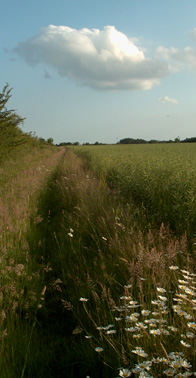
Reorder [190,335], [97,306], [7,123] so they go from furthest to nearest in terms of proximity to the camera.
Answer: [7,123] → [97,306] → [190,335]

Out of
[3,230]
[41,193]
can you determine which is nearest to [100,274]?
[3,230]

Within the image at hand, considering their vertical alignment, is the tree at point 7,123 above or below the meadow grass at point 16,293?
above

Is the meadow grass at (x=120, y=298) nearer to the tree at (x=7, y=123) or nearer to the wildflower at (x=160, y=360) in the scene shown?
the wildflower at (x=160, y=360)

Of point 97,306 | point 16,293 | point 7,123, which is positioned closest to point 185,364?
point 97,306

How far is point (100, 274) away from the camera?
3709 mm

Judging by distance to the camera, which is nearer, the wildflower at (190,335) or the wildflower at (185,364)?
the wildflower at (185,364)

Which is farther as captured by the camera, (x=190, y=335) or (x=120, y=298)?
(x=120, y=298)

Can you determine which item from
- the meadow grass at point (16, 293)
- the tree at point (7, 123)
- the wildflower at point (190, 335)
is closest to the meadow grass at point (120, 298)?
the wildflower at point (190, 335)

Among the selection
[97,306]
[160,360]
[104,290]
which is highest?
[104,290]

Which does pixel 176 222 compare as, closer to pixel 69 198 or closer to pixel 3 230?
pixel 3 230

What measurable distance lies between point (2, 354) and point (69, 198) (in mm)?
5174

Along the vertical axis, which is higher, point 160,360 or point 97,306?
Answer: point 160,360

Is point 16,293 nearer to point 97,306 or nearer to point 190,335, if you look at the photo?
point 97,306

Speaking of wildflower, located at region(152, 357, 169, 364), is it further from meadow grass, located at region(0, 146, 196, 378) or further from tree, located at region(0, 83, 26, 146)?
tree, located at region(0, 83, 26, 146)
